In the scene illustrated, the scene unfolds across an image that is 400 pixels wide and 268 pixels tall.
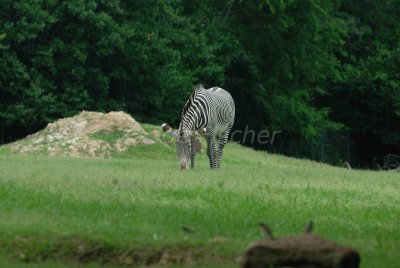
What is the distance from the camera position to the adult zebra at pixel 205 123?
25.5 m

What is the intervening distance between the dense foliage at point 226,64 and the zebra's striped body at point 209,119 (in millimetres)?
15021

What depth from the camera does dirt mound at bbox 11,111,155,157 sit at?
33.6 meters

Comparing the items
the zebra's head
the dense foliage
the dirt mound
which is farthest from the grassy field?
the dense foliage

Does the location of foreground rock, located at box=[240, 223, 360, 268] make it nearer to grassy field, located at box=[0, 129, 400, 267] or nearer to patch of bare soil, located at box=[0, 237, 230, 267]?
grassy field, located at box=[0, 129, 400, 267]

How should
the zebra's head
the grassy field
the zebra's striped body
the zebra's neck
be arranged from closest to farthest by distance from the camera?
the grassy field, the zebra's head, the zebra's neck, the zebra's striped body

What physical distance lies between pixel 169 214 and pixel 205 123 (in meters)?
12.3

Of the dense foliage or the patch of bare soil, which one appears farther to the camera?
the dense foliage

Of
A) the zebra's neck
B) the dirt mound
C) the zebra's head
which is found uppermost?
the zebra's neck

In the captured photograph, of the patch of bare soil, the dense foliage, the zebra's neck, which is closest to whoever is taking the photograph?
the patch of bare soil

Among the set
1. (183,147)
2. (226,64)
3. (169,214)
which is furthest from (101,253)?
(226,64)

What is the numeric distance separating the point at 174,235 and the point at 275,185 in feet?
27.3

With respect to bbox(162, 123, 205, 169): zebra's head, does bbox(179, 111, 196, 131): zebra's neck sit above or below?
above

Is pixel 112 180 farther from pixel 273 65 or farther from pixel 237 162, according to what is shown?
pixel 273 65

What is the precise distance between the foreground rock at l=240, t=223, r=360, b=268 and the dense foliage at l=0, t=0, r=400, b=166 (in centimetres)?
3271
